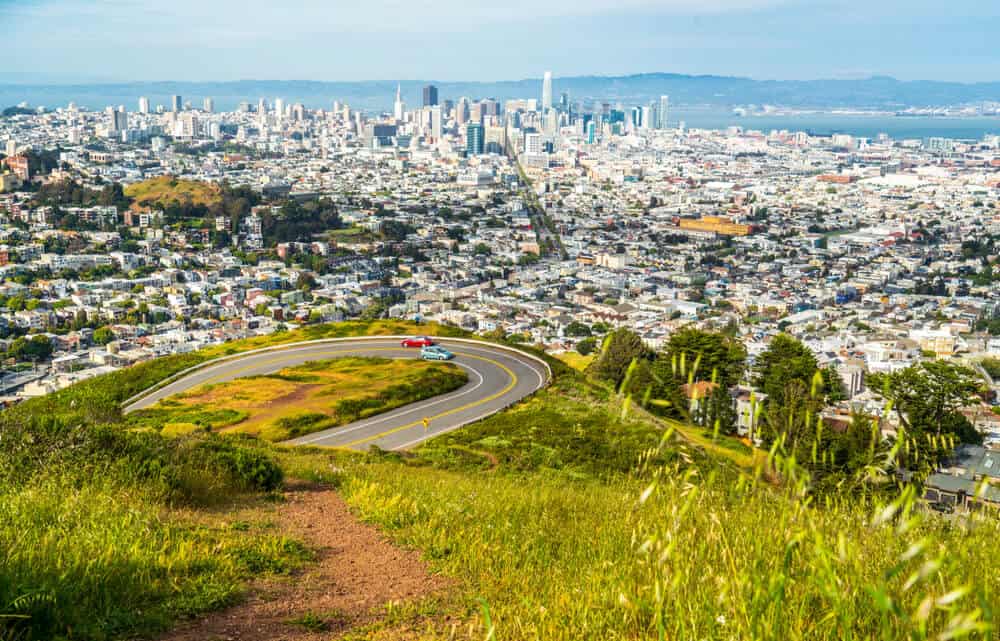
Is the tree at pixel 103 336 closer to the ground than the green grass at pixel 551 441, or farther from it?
closer to the ground

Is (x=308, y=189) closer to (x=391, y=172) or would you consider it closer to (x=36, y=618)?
(x=391, y=172)

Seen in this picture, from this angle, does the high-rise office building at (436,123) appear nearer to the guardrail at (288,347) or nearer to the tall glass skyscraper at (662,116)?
the tall glass skyscraper at (662,116)

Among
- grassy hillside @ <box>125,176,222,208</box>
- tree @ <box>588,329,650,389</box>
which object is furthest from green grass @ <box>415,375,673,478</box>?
grassy hillside @ <box>125,176,222,208</box>

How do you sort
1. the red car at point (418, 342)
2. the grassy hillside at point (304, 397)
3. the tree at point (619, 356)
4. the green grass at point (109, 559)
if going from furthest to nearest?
the red car at point (418, 342), the tree at point (619, 356), the grassy hillside at point (304, 397), the green grass at point (109, 559)

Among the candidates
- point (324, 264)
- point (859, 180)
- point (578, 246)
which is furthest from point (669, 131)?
point (324, 264)

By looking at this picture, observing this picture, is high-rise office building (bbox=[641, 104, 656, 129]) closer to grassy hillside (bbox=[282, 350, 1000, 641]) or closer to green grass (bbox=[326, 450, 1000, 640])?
grassy hillside (bbox=[282, 350, 1000, 641])

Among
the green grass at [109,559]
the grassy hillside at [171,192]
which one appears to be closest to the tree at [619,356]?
the green grass at [109,559]

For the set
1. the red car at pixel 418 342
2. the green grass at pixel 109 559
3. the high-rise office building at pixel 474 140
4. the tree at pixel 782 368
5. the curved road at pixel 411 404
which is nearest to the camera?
the green grass at pixel 109 559

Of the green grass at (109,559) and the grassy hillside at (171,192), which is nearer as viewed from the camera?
the green grass at (109,559)
